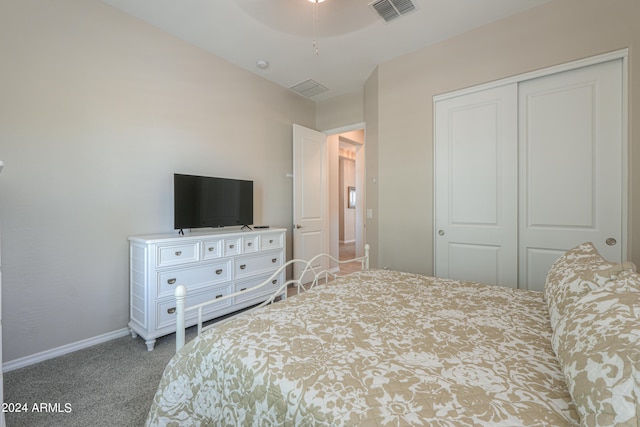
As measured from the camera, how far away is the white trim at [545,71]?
1985 mm

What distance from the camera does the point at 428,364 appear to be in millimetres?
876

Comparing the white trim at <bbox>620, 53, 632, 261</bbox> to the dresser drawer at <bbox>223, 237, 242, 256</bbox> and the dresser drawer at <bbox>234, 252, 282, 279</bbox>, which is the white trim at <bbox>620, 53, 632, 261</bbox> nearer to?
the dresser drawer at <bbox>234, 252, 282, 279</bbox>

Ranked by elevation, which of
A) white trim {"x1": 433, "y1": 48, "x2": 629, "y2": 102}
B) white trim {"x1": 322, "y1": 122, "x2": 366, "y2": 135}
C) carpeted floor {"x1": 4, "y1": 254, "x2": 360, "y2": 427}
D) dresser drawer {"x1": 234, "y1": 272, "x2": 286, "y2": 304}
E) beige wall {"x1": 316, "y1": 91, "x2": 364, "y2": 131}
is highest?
beige wall {"x1": 316, "y1": 91, "x2": 364, "y2": 131}

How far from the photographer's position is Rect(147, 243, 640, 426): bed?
64cm

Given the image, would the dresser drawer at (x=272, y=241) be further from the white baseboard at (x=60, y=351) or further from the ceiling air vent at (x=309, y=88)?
the ceiling air vent at (x=309, y=88)

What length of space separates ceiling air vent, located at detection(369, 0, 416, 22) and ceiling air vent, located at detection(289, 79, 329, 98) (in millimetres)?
1427

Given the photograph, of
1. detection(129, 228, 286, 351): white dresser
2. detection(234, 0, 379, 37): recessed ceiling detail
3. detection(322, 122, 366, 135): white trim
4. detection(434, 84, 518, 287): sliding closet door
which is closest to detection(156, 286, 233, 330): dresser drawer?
detection(129, 228, 286, 351): white dresser

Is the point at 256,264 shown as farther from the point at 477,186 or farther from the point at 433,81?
the point at 433,81

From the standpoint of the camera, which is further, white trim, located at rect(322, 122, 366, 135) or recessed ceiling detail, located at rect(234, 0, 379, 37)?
white trim, located at rect(322, 122, 366, 135)

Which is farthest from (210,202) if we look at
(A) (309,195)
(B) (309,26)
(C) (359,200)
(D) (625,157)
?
(C) (359,200)

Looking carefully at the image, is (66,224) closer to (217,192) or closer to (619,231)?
(217,192)

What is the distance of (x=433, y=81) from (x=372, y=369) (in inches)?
113

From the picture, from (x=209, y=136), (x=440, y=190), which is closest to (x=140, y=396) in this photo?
(x=209, y=136)

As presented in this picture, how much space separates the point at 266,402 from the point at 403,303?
87 cm
